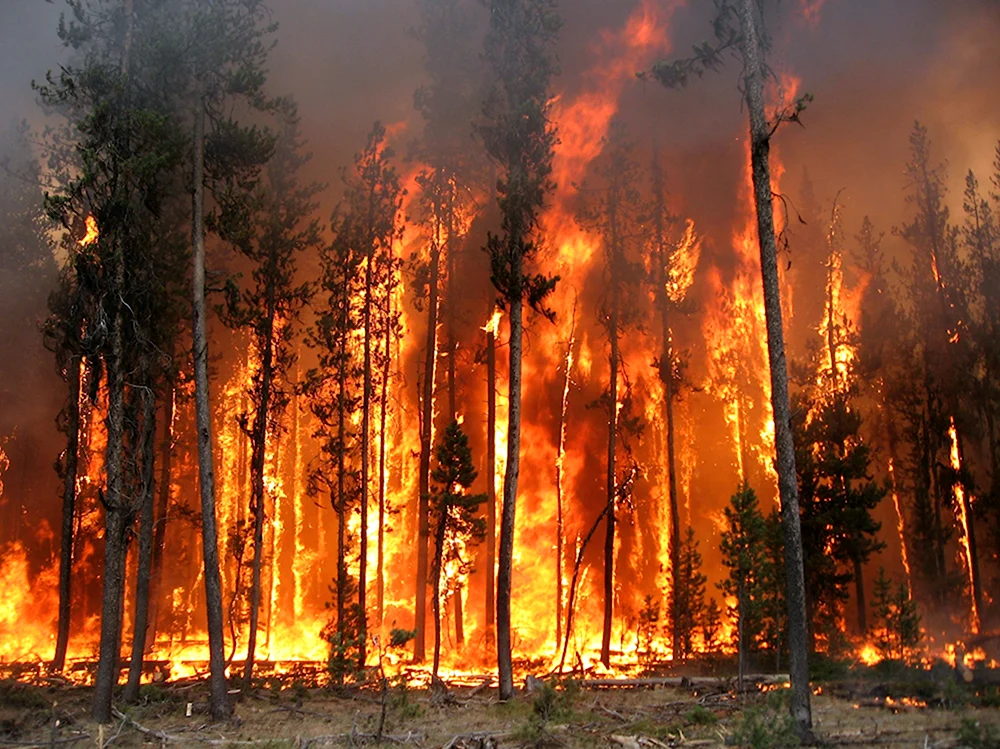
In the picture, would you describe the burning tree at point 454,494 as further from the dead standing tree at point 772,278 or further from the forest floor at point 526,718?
the dead standing tree at point 772,278

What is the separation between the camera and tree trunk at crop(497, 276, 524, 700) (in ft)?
60.1

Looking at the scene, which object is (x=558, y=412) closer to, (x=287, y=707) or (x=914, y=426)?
(x=914, y=426)

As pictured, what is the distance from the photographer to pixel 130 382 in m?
17.1

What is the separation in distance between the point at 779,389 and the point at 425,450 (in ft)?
53.1

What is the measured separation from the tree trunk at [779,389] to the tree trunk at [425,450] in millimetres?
14015

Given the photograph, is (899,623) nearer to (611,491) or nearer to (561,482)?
(611,491)

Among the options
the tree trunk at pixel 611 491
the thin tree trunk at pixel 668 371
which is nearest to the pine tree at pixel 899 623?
the thin tree trunk at pixel 668 371

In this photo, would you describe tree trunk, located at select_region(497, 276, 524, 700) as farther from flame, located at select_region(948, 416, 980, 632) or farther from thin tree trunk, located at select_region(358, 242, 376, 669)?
flame, located at select_region(948, 416, 980, 632)

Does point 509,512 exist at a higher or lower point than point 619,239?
lower

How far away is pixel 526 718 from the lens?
1636 centimetres

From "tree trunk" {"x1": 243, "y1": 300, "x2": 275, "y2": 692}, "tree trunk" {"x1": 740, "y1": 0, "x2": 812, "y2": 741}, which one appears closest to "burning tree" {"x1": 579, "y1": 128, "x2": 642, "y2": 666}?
"tree trunk" {"x1": 243, "y1": 300, "x2": 275, "y2": 692}

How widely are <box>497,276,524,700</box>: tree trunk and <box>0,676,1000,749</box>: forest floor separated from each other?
90 centimetres

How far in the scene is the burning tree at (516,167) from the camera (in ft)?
62.8

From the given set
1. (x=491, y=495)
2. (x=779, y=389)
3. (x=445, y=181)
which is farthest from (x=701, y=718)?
(x=445, y=181)
